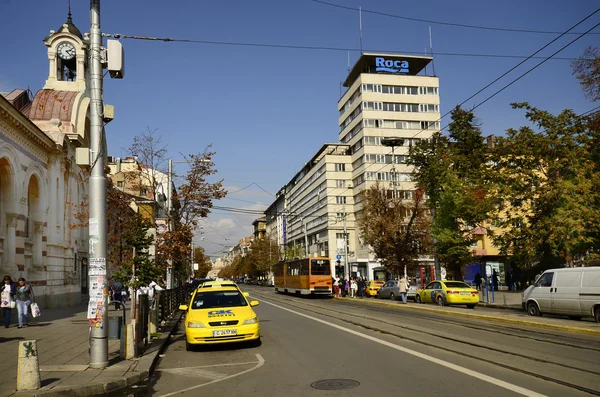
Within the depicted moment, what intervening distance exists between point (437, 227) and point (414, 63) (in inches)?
1991

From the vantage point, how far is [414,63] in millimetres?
79812

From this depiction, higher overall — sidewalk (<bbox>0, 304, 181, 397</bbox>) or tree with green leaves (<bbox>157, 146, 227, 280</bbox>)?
tree with green leaves (<bbox>157, 146, 227, 280</bbox>)

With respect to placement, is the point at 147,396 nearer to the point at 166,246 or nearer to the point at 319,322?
the point at 319,322

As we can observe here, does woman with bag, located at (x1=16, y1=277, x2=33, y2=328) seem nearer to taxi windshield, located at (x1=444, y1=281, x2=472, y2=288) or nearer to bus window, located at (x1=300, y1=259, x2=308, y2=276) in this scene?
taxi windshield, located at (x1=444, y1=281, x2=472, y2=288)

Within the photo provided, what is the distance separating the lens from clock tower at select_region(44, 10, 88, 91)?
35.5 meters

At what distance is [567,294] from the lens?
746 inches

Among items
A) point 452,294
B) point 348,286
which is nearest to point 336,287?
point 348,286

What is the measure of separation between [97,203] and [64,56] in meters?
29.4

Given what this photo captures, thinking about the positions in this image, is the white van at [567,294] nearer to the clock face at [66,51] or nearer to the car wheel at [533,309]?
the car wheel at [533,309]

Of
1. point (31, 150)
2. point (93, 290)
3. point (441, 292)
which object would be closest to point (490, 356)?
point (93, 290)

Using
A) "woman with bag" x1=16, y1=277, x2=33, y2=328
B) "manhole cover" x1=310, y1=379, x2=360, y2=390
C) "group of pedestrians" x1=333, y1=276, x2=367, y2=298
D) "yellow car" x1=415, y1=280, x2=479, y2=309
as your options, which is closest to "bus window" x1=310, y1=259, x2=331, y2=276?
"group of pedestrians" x1=333, y1=276, x2=367, y2=298

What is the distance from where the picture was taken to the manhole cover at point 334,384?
8031mm

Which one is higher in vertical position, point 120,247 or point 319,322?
point 120,247

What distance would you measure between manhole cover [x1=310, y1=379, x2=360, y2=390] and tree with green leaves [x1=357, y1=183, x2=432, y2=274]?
117 ft
